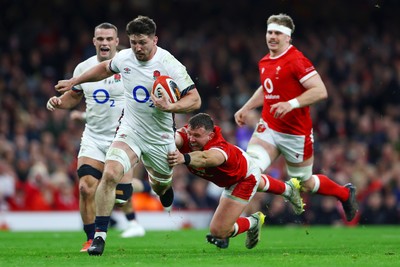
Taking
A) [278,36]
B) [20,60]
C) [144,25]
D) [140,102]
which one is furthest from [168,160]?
[20,60]

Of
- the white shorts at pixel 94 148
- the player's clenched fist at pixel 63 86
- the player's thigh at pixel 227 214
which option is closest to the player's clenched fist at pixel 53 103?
the player's clenched fist at pixel 63 86

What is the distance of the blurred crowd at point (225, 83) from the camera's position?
21.8m

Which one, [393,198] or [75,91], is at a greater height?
[75,91]

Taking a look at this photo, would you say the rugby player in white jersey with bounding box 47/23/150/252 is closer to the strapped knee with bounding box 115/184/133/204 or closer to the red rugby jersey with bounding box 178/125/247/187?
the strapped knee with bounding box 115/184/133/204

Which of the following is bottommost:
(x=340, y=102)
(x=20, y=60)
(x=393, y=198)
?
(x=393, y=198)

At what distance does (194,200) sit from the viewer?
73.5 ft

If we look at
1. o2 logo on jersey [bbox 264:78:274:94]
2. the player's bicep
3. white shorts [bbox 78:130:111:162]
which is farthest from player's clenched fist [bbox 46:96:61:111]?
o2 logo on jersey [bbox 264:78:274:94]

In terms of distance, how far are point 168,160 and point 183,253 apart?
1208mm

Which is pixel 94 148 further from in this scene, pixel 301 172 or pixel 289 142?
pixel 301 172

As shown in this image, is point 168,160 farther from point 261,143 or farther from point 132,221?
point 132,221

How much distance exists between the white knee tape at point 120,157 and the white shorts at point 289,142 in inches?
105

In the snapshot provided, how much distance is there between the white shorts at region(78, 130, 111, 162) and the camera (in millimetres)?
13273

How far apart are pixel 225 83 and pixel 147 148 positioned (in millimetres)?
14266

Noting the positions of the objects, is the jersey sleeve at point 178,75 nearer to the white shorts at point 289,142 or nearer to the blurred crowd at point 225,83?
the white shorts at point 289,142
